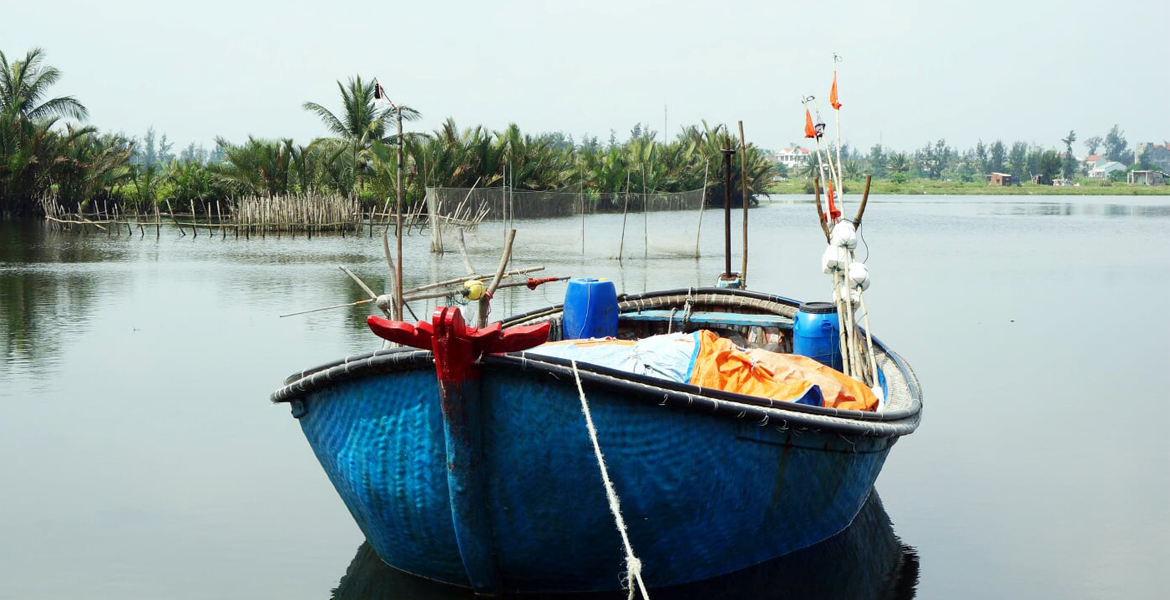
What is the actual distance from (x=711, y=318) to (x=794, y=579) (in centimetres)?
325

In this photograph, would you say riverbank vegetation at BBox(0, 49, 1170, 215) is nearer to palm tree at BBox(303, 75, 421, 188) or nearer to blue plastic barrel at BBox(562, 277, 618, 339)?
palm tree at BBox(303, 75, 421, 188)

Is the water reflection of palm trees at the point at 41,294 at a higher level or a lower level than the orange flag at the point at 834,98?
lower

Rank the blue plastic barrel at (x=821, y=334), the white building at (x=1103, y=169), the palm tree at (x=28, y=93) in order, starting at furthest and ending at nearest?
the white building at (x=1103, y=169)
the palm tree at (x=28, y=93)
the blue plastic barrel at (x=821, y=334)

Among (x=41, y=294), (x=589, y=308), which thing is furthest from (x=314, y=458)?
(x=41, y=294)

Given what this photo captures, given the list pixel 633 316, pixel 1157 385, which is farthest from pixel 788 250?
pixel 633 316

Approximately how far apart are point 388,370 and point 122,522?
334 cm

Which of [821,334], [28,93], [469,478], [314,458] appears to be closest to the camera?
[469,478]

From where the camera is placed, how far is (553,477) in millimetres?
5395

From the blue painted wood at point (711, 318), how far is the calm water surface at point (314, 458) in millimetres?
1579

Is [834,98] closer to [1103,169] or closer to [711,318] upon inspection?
[711,318]

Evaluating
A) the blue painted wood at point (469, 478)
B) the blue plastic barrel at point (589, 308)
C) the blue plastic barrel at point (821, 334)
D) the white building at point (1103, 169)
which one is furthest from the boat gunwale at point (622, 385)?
the white building at point (1103, 169)

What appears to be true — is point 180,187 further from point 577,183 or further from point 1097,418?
point 1097,418

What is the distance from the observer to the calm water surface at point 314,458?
22.3 feet

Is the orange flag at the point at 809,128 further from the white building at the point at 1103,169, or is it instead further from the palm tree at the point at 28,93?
the white building at the point at 1103,169
